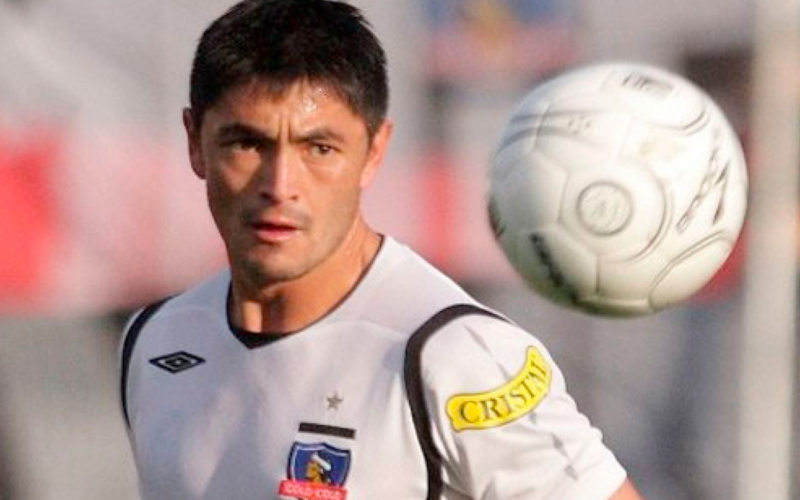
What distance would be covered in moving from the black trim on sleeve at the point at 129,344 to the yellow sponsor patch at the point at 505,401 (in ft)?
3.05

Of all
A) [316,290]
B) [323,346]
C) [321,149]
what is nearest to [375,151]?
[321,149]

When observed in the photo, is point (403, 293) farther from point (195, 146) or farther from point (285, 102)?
point (195, 146)

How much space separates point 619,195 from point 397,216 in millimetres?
4066

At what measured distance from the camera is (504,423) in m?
4.14

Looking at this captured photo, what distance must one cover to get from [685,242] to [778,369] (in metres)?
4.03

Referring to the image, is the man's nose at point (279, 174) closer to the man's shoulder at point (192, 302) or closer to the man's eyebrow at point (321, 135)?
the man's eyebrow at point (321, 135)

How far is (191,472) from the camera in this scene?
4.42 meters

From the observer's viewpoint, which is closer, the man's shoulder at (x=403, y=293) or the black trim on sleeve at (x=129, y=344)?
the man's shoulder at (x=403, y=293)

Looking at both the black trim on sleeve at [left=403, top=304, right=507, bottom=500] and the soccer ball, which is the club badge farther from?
the soccer ball

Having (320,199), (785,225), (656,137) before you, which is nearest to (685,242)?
(656,137)

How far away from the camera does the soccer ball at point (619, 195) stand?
490 centimetres

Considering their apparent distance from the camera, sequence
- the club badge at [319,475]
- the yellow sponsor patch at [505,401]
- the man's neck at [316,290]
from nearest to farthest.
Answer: the yellow sponsor patch at [505,401], the club badge at [319,475], the man's neck at [316,290]

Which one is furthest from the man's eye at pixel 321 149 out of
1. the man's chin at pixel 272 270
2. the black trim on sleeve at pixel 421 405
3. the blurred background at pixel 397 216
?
the blurred background at pixel 397 216

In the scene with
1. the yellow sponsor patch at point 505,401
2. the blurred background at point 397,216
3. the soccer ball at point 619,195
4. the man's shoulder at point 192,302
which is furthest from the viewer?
the blurred background at point 397,216
